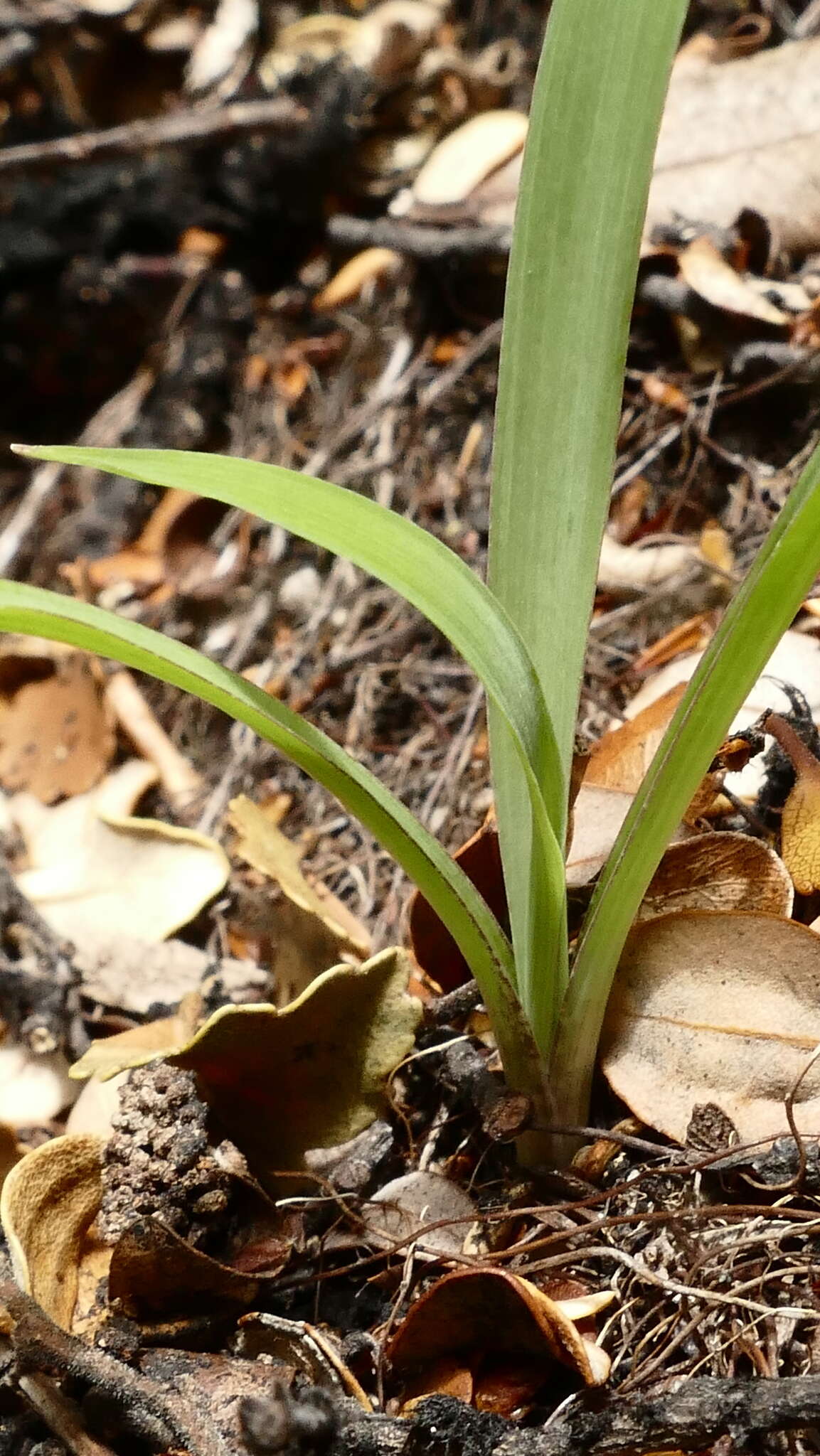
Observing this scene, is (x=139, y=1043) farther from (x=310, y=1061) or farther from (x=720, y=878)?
(x=720, y=878)

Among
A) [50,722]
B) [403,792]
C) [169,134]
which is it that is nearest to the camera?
[403,792]

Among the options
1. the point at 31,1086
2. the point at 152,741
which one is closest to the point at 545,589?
the point at 31,1086

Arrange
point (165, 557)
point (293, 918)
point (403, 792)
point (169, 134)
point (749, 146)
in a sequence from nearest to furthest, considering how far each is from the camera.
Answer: point (293, 918)
point (403, 792)
point (749, 146)
point (165, 557)
point (169, 134)

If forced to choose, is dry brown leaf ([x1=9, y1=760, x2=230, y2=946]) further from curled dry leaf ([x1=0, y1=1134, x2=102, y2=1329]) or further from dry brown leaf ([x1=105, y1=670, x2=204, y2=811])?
curled dry leaf ([x1=0, y1=1134, x2=102, y2=1329])

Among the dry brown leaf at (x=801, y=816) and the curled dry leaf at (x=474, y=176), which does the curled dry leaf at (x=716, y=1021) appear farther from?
the curled dry leaf at (x=474, y=176)

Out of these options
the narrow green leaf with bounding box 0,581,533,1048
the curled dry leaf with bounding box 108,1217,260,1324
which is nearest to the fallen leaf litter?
the curled dry leaf with bounding box 108,1217,260,1324

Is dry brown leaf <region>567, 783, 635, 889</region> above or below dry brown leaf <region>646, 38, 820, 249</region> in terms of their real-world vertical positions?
below
